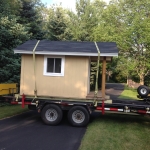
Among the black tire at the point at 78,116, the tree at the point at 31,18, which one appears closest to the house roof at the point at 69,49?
the black tire at the point at 78,116

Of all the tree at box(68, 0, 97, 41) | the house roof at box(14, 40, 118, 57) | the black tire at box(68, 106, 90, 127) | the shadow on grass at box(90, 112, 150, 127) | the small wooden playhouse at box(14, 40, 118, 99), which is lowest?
the shadow on grass at box(90, 112, 150, 127)

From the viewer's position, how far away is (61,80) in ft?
30.6

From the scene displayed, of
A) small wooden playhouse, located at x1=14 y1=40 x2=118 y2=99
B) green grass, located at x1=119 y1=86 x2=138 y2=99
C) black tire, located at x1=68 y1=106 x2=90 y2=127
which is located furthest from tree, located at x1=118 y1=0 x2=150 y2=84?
black tire, located at x1=68 y1=106 x2=90 y2=127

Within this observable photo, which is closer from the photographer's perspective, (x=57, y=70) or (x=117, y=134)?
(x=117, y=134)

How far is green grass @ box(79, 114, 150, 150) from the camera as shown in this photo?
6.30 m

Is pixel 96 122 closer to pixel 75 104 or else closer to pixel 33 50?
pixel 75 104

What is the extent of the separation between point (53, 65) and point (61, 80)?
76cm

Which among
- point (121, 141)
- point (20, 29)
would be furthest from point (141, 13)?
point (121, 141)

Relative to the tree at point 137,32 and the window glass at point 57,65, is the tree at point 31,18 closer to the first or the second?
the window glass at point 57,65

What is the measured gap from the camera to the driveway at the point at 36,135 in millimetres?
6125

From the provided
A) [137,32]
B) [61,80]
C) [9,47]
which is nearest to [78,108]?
[61,80]

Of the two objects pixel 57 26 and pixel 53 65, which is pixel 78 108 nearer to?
pixel 53 65

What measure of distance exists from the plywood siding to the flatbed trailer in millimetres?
434

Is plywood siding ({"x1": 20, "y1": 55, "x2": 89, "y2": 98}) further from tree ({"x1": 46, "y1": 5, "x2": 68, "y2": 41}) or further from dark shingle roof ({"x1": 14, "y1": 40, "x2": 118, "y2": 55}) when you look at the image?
tree ({"x1": 46, "y1": 5, "x2": 68, "y2": 41})
